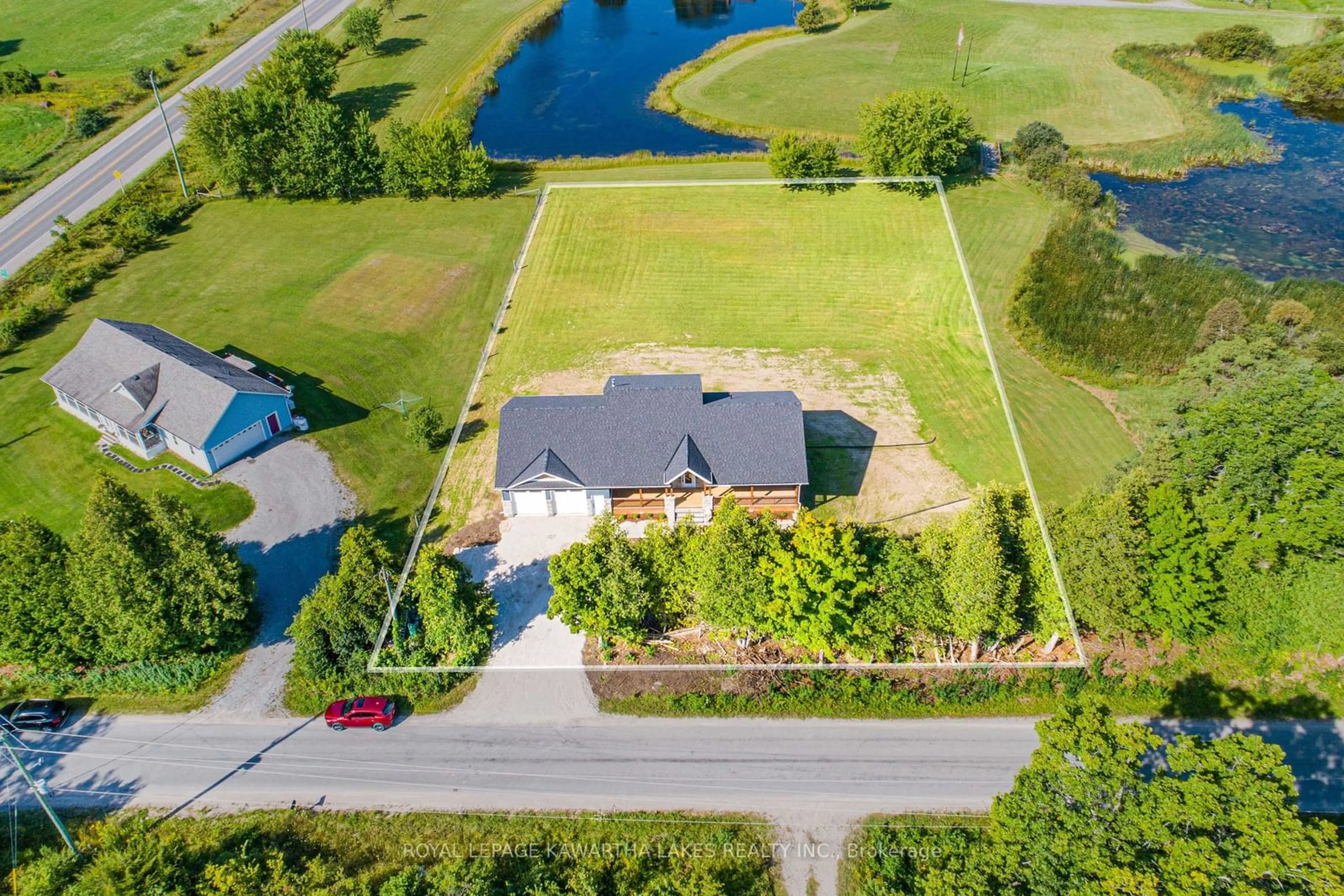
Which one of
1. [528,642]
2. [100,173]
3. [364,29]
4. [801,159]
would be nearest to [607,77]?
[364,29]

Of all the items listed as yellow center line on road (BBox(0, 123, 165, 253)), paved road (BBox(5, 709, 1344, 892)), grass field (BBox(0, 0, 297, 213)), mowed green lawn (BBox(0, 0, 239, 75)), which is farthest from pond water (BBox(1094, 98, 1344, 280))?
mowed green lawn (BBox(0, 0, 239, 75))

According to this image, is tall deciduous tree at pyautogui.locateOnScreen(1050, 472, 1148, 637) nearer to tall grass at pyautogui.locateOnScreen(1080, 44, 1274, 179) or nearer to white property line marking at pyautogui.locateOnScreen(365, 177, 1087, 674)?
white property line marking at pyautogui.locateOnScreen(365, 177, 1087, 674)

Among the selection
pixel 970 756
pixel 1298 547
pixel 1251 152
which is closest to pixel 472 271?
pixel 970 756

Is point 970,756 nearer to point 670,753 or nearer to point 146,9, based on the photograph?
point 670,753

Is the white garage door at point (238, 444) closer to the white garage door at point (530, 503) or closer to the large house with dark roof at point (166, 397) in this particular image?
the large house with dark roof at point (166, 397)

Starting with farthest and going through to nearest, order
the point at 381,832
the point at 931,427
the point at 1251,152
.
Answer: the point at 1251,152 → the point at 931,427 → the point at 381,832

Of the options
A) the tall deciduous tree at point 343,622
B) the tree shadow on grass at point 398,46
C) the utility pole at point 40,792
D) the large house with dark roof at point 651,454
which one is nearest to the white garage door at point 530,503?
the large house with dark roof at point 651,454

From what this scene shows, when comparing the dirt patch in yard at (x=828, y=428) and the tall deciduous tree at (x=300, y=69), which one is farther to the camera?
the tall deciduous tree at (x=300, y=69)
